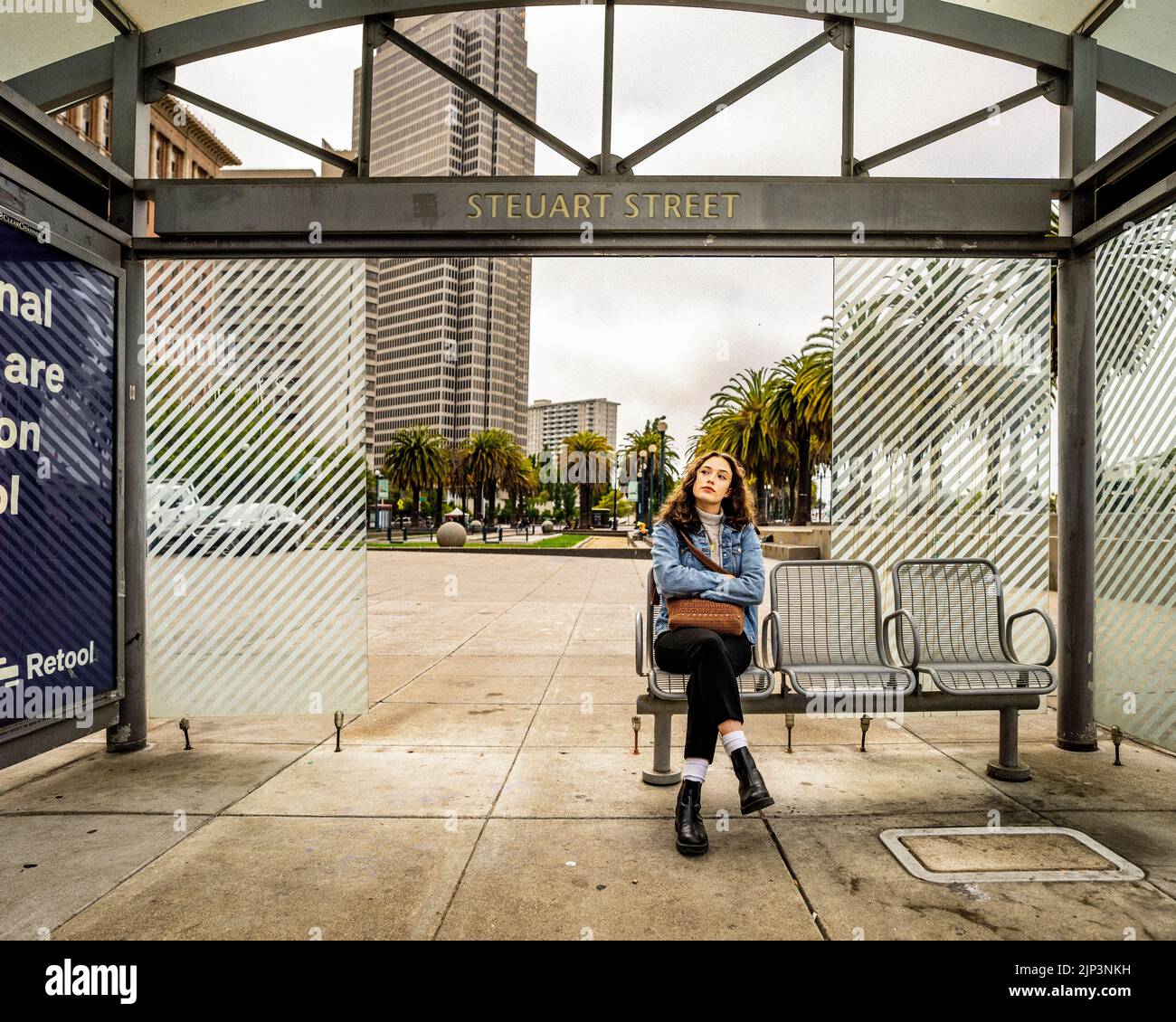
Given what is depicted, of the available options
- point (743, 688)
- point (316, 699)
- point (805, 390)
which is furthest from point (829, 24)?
point (805, 390)

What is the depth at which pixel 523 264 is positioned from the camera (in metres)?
146

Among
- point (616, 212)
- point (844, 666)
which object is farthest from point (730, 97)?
Answer: point (844, 666)

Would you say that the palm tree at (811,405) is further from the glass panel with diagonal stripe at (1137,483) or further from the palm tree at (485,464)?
the palm tree at (485,464)

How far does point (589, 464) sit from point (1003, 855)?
71.4 m

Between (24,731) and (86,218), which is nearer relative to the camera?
(24,731)

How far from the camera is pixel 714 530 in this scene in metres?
4.81

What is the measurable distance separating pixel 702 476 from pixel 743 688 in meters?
1.24

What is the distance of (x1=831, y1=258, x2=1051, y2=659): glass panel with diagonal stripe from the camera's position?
20.4 feet

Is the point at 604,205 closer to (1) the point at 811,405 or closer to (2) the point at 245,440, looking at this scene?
(2) the point at 245,440

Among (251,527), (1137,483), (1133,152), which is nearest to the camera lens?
(1133,152)

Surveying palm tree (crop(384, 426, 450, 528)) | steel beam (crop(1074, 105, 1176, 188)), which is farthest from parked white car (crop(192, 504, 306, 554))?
palm tree (crop(384, 426, 450, 528))

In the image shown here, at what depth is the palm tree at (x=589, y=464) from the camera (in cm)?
7369
